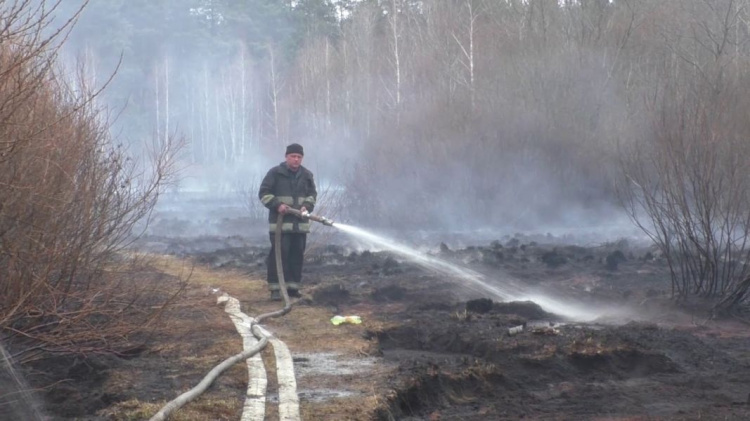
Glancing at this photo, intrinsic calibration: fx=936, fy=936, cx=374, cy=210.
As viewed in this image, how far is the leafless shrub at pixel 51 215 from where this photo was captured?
5758 mm

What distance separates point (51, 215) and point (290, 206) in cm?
563

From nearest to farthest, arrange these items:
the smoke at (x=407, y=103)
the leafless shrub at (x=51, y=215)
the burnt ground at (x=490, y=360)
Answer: the leafless shrub at (x=51, y=215), the burnt ground at (x=490, y=360), the smoke at (x=407, y=103)

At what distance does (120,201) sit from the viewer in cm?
879

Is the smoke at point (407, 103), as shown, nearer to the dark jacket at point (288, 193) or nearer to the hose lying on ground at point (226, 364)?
the dark jacket at point (288, 193)

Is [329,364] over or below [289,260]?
below

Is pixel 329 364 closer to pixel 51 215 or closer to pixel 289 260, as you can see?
pixel 51 215

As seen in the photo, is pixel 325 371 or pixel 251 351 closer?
pixel 325 371

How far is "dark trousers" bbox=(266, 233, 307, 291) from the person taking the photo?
1222 centimetres

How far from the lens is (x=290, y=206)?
12.1 metres

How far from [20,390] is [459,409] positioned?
2988 millimetres

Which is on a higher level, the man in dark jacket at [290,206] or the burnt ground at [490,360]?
the man in dark jacket at [290,206]

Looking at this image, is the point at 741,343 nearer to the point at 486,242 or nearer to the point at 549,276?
the point at 549,276

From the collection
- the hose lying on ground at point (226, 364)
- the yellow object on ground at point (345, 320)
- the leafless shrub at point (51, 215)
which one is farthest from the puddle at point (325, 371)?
the yellow object on ground at point (345, 320)

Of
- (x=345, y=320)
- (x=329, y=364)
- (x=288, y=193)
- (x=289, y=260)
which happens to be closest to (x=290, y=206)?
(x=288, y=193)
